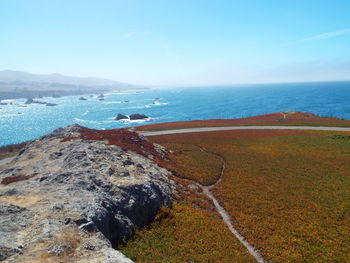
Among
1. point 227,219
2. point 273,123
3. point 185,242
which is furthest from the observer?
point 273,123

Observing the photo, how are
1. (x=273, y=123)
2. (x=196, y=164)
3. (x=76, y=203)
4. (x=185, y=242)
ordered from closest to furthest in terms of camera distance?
(x=76, y=203)
(x=185, y=242)
(x=196, y=164)
(x=273, y=123)

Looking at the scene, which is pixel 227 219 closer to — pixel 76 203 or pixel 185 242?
pixel 185 242

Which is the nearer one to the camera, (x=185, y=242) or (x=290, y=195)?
(x=185, y=242)

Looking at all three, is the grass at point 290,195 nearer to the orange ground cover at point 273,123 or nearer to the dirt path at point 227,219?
the dirt path at point 227,219

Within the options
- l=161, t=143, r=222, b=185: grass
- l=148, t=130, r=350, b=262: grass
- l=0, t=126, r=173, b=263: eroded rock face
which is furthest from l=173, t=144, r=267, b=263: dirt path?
l=0, t=126, r=173, b=263: eroded rock face

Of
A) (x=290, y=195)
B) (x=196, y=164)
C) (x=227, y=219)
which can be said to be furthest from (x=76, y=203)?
(x=290, y=195)

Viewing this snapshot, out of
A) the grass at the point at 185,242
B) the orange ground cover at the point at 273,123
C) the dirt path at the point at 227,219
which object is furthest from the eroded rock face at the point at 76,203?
the orange ground cover at the point at 273,123

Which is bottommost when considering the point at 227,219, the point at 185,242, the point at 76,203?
the point at 227,219
